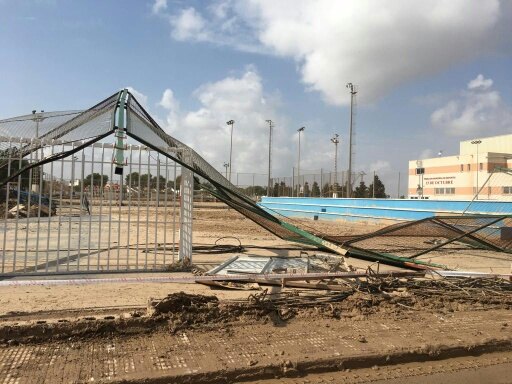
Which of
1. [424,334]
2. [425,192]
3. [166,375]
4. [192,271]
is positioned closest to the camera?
[166,375]

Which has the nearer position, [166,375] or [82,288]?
[166,375]

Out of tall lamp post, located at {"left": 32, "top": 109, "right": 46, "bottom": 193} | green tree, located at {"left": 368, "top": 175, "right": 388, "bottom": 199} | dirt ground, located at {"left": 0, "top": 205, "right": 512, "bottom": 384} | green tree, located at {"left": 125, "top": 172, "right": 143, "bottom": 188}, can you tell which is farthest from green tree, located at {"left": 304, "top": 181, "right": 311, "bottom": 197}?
dirt ground, located at {"left": 0, "top": 205, "right": 512, "bottom": 384}

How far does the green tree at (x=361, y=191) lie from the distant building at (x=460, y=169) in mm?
6224

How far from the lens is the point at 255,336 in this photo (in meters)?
5.19

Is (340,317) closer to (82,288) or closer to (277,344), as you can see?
(277,344)

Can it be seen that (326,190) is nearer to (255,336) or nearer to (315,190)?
(315,190)

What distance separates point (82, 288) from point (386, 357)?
502 centimetres

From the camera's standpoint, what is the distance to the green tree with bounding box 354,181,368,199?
43.9m

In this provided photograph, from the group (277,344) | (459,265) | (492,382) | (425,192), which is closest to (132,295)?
(277,344)

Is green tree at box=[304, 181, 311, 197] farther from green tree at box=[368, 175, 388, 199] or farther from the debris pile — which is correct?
the debris pile

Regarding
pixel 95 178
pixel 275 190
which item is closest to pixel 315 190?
pixel 275 190

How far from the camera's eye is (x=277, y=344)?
4953 mm

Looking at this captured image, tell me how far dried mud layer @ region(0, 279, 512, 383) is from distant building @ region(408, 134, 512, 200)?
140ft

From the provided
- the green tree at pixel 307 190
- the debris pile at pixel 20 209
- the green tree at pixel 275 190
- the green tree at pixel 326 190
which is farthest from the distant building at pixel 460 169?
the debris pile at pixel 20 209
